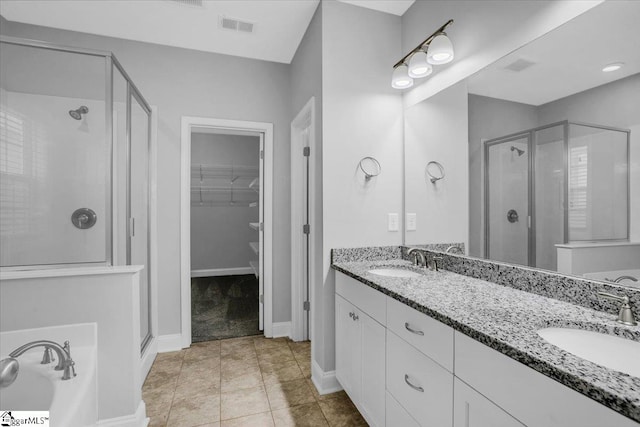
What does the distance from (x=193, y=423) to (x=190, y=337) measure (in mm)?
1139

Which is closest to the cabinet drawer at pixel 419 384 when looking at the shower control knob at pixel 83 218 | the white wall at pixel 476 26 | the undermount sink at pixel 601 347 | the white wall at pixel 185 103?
the undermount sink at pixel 601 347

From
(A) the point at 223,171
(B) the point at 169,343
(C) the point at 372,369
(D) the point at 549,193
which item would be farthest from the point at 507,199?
(A) the point at 223,171

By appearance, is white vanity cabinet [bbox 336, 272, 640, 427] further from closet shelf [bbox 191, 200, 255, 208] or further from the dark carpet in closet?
closet shelf [bbox 191, 200, 255, 208]

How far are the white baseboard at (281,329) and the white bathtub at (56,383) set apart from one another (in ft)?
5.12

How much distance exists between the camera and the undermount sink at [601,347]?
2.78ft

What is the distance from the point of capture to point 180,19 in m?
2.38

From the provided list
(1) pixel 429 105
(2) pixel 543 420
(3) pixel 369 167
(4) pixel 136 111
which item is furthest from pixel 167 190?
(2) pixel 543 420

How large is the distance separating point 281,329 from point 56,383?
1.90 m

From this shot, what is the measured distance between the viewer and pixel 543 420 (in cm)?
72

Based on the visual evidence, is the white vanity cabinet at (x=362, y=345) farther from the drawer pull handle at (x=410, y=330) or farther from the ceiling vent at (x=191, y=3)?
the ceiling vent at (x=191, y=3)

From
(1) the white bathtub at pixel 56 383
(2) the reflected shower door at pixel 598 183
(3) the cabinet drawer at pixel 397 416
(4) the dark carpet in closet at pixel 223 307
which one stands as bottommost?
(4) the dark carpet in closet at pixel 223 307

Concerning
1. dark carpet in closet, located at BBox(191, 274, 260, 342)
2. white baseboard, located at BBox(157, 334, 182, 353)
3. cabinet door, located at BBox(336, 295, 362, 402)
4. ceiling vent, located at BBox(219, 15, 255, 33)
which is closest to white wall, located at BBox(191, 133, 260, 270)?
dark carpet in closet, located at BBox(191, 274, 260, 342)

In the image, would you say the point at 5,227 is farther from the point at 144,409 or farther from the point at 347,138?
the point at 347,138

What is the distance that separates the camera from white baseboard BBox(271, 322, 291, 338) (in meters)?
3.00
